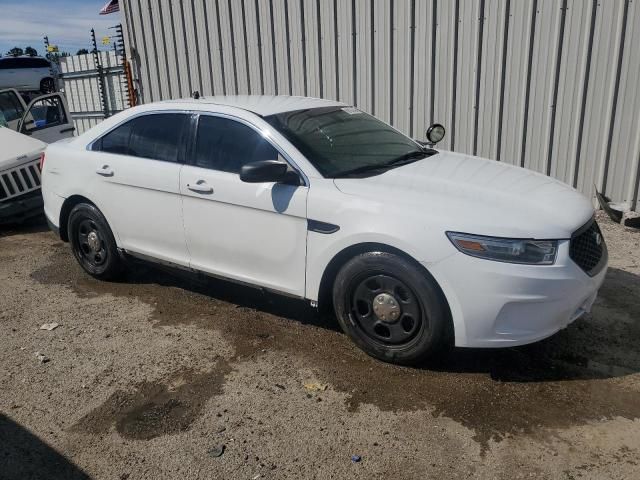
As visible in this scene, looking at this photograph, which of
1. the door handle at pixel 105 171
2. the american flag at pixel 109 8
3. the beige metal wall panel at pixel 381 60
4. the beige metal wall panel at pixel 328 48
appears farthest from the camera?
the american flag at pixel 109 8

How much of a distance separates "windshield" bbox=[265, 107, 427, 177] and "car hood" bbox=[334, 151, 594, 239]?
0.70 ft

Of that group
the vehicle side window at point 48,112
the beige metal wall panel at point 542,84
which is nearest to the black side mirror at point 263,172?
the beige metal wall panel at point 542,84

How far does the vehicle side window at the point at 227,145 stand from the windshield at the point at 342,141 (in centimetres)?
17

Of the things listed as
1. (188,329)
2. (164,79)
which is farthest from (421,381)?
(164,79)

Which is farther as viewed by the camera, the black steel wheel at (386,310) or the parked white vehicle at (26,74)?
the parked white vehicle at (26,74)

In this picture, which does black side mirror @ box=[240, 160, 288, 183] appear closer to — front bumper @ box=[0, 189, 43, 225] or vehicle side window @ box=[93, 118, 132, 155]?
vehicle side window @ box=[93, 118, 132, 155]

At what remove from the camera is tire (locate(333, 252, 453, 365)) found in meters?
3.24

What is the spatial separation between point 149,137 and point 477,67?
4265 millimetres

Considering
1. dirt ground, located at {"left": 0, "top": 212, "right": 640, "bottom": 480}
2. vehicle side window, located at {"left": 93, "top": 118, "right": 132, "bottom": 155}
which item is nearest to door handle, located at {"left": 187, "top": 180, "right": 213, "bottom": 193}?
vehicle side window, located at {"left": 93, "top": 118, "right": 132, "bottom": 155}

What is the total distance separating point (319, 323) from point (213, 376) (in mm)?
980

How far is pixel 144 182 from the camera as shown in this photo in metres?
4.40

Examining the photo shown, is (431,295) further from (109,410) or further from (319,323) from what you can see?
(109,410)

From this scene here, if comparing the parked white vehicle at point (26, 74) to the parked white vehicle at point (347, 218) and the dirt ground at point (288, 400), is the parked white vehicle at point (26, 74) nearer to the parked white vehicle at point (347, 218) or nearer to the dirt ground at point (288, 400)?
the parked white vehicle at point (347, 218)

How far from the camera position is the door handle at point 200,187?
4.02 metres
